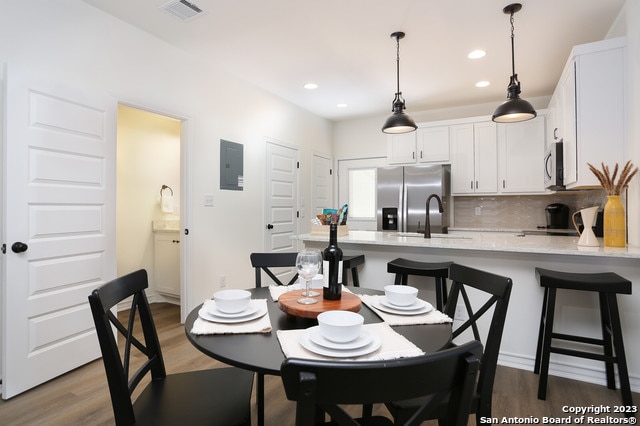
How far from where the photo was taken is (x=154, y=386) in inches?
54.0

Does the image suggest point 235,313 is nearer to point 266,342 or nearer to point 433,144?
point 266,342

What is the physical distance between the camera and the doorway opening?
394cm

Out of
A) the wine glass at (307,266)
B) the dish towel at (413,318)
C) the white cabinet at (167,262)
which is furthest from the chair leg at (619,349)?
the white cabinet at (167,262)

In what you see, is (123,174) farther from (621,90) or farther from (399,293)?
(621,90)

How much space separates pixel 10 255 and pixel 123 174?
2.08 metres

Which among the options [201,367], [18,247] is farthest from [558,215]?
[18,247]

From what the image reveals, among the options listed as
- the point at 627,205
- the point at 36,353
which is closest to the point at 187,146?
the point at 36,353

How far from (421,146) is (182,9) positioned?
340 centimetres

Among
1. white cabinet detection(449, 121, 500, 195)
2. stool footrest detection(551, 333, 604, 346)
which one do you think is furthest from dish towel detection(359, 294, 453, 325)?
white cabinet detection(449, 121, 500, 195)

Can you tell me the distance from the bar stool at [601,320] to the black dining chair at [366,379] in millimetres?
1707

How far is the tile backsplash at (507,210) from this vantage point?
15.0 ft

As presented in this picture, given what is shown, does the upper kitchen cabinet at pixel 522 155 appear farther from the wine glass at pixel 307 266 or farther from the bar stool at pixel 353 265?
the wine glass at pixel 307 266

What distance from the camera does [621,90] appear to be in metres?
2.41

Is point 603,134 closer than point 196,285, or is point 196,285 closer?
point 603,134
